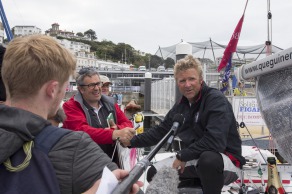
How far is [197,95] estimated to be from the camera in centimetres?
293

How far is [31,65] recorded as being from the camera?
1024 mm

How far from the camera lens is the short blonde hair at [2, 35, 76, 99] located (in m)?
1.03

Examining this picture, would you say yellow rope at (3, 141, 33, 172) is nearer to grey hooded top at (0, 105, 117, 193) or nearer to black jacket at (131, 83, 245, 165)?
grey hooded top at (0, 105, 117, 193)

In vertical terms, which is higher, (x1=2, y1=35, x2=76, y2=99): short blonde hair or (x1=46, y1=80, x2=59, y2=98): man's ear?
(x1=2, y1=35, x2=76, y2=99): short blonde hair

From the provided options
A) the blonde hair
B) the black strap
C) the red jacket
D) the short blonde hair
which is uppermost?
the blonde hair

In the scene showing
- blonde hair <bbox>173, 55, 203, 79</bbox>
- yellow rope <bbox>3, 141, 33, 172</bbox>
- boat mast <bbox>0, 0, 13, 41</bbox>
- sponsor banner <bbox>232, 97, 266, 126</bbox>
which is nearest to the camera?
yellow rope <bbox>3, 141, 33, 172</bbox>

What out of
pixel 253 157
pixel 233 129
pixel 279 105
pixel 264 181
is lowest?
pixel 264 181

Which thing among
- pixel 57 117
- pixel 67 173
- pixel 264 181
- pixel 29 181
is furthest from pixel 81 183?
pixel 264 181

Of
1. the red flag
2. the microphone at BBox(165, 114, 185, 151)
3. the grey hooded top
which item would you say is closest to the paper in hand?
the grey hooded top

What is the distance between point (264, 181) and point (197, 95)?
164 cm

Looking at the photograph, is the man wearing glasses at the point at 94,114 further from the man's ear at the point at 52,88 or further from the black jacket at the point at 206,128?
the man's ear at the point at 52,88

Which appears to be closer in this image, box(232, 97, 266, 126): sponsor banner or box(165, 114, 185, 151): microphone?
box(165, 114, 185, 151): microphone

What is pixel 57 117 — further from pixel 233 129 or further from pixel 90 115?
pixel 233 129

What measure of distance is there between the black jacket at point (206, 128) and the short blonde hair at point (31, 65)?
1.74 meters
